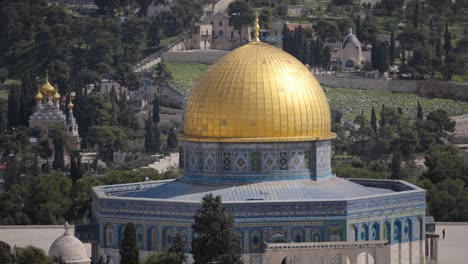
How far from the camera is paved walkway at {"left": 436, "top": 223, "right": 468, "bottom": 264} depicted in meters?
66.8

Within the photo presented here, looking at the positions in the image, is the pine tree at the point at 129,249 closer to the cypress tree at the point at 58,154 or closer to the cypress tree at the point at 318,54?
the cypress tree at the point at 58,154

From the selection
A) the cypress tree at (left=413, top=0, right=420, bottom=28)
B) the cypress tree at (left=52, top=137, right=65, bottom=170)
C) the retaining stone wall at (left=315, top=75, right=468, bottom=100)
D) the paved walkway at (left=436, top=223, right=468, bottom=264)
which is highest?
the cypress tree at (left=413, top=0, right=420, bottom=28)

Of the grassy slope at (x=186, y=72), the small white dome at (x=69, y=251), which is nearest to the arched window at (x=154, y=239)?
the small white dome at (x=69, y=251)

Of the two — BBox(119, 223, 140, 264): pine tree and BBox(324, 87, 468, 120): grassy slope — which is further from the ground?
BBox(119, 223, 140, 264): pine tree

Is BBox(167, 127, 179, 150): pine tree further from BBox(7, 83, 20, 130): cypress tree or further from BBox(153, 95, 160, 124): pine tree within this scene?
BBox(7, 83, 20, 130): cypress tree

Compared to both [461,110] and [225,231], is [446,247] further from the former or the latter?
[461,110]

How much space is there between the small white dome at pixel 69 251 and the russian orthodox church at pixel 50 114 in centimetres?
4479

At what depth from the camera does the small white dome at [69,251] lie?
5853 cm

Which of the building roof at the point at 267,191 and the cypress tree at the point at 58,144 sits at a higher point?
the building roof at the point at 267,191

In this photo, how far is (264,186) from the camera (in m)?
61.7

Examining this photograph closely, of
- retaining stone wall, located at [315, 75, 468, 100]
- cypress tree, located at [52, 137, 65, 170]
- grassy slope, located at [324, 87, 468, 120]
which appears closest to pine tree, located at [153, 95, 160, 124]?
cypress tree, located at [52, 137, 65, 170]

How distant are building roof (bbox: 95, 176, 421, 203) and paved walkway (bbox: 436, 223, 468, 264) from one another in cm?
338

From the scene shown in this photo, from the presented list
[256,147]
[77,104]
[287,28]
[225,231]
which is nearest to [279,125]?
[256,147]

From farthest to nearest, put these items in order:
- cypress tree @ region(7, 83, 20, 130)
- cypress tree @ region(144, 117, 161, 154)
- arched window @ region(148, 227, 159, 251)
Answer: cypress tree @ region(7, 83, 20, 130), cypress tree @ region(144, 117, 161, 154), arched window @ region(148, 227, 159, 251)
